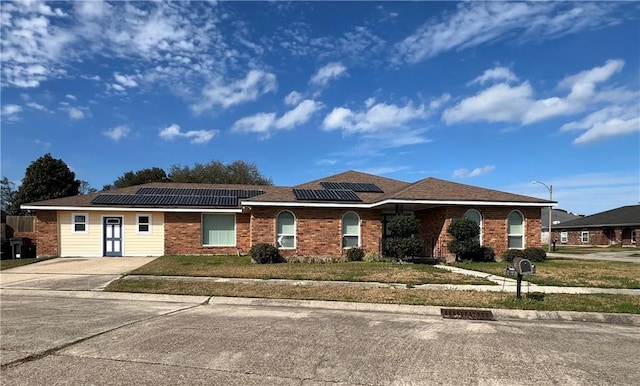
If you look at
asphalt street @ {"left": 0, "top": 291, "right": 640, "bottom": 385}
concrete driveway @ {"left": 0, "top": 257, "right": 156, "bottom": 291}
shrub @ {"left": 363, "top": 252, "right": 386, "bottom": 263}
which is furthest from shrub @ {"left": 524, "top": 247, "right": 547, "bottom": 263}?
concrete driveway @ {"left": 0, "top": 257, "right": 156, "bottom": 291}

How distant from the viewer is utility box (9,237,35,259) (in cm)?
2117

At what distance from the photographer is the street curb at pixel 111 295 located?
10.4 meters

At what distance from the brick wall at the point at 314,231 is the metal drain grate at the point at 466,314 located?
11035 millimetres

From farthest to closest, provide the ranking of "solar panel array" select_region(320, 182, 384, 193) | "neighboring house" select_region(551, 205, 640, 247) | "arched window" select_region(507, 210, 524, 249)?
"neighboring house" select_region(551, 205, 640, 247), "solar panel array" select_region(320, 182, 384, 193), "arched window" select_region(507, 210, 524, 249)

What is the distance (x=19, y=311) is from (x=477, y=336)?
859cm

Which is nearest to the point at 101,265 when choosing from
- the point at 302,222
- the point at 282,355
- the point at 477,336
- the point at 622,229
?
the point at 302,222

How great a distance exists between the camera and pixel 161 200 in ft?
72.9

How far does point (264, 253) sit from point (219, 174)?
1605 inches

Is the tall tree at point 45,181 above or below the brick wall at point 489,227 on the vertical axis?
above

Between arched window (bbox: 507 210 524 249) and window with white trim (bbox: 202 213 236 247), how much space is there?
1288 cm

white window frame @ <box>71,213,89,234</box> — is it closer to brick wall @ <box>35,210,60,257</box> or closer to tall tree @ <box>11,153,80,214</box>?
brick wall @ <box>35,210,60,257</box>

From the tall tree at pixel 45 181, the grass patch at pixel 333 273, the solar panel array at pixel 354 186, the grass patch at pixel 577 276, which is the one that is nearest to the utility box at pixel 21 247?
the grass patch at pixel 333 273

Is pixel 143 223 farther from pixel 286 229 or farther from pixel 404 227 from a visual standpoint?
pixel 404 227

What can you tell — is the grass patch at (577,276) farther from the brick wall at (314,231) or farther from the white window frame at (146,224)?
the white window frame at (146,224)
